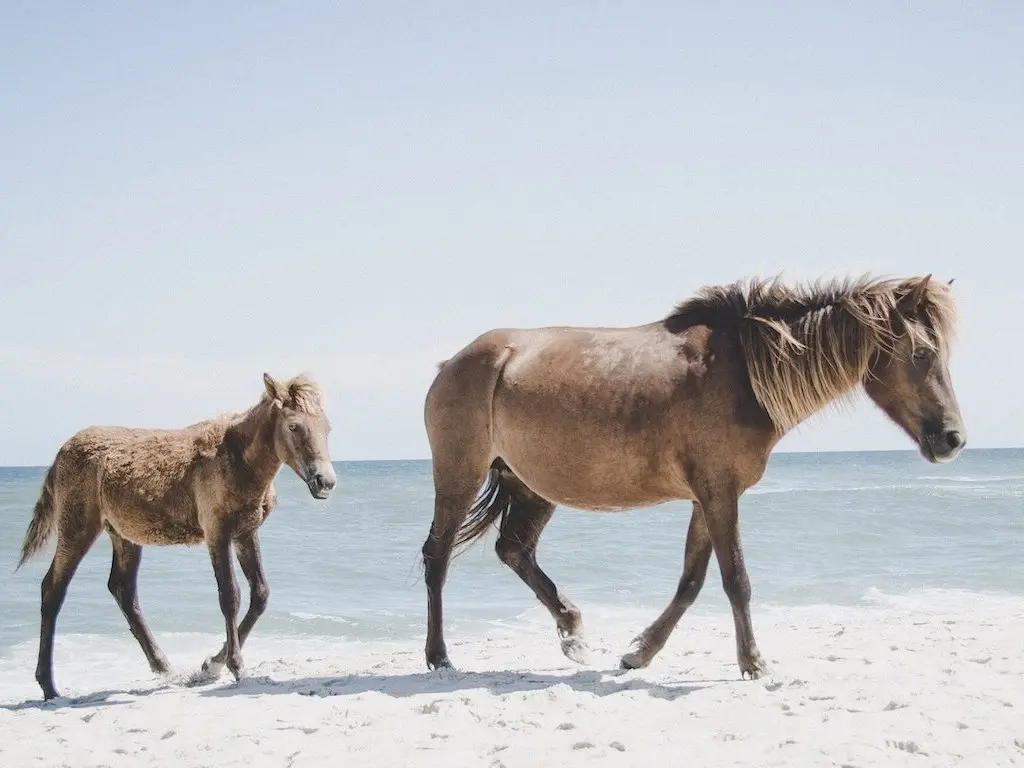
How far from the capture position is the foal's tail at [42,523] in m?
6.84

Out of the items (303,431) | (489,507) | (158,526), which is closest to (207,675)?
(158,526)

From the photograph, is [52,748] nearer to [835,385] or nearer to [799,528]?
[835,385]

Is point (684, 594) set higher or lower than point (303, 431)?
lower

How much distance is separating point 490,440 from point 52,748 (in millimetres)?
2753

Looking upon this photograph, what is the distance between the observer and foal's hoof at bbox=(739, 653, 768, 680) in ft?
17.5

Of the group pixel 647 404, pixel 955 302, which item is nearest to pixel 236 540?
pixel 647 404

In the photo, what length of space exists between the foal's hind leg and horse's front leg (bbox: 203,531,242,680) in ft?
5.39

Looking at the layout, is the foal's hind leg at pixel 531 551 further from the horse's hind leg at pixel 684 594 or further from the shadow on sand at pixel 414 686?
the horse's hind leg at pixel 684 594

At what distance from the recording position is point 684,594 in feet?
18.9

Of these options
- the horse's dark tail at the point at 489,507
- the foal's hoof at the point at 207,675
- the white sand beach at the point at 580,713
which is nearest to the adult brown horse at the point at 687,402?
the horse's dark tail at the point at 489,507

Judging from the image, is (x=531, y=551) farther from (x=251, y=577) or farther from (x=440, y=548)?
A: (x=251, y=577)

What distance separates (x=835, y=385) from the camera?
5441 millimetres

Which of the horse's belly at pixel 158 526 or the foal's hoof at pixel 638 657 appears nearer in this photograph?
the foal's hoof at pixel 638 657

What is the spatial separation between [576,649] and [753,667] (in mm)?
1337
